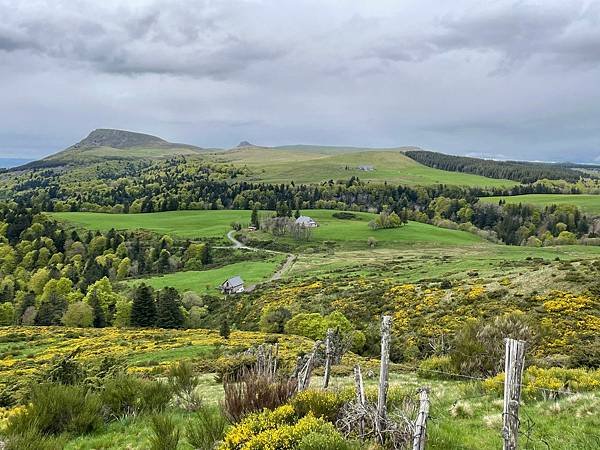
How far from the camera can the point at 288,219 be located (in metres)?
150

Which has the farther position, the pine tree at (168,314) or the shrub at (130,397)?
the pine tree at (168,314)

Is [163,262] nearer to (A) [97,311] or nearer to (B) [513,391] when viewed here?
(A) [97,311]

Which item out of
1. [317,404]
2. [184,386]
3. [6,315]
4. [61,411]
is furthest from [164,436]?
[6,315]

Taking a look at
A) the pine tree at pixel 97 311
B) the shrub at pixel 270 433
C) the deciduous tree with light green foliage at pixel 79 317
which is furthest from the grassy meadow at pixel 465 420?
the pine tree at pixel 97 311

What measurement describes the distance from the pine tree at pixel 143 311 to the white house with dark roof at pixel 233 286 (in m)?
24.0

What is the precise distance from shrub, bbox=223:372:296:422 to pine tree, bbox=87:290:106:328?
6723cm

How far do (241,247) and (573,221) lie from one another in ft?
417

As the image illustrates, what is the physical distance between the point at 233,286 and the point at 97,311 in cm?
→ 2610

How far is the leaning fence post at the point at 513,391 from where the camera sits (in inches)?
250

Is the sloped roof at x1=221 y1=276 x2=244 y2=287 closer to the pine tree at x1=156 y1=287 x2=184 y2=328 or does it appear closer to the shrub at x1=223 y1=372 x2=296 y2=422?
the pine tree at x1=156 y1=287 x2=184 y2=328

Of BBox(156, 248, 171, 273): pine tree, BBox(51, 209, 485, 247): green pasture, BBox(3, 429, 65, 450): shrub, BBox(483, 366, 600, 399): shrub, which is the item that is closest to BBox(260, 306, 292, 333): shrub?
BBox(483, 366, 600, 399): shrub

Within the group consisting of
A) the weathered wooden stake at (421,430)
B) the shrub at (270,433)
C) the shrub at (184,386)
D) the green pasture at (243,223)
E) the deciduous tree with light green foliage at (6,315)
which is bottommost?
the deciduous tree with light green foliage at (6,315)

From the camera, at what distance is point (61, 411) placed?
11.7m

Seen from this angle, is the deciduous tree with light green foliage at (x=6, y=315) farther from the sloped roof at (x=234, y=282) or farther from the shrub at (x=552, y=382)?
the shrub at (x=552, y=382)
